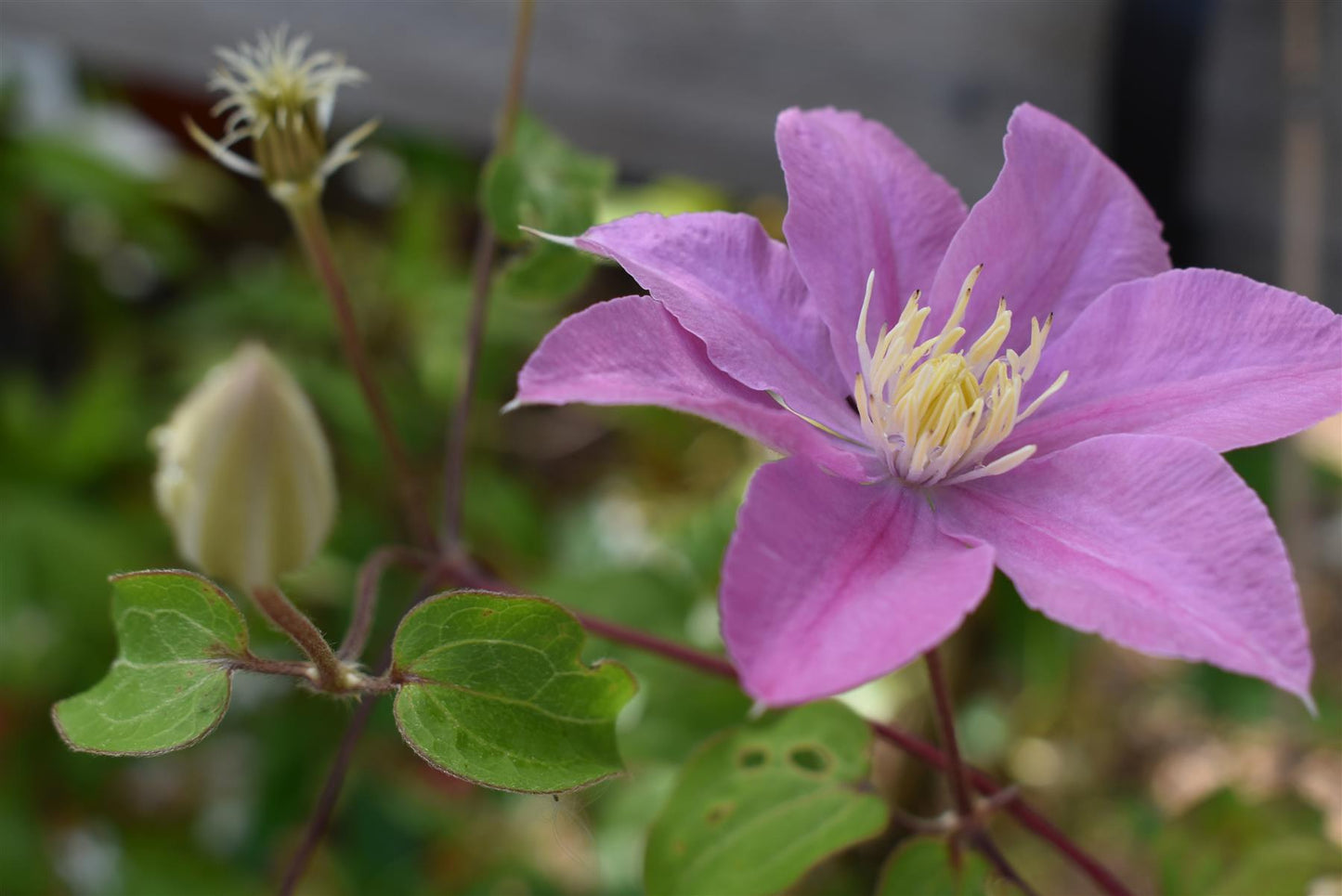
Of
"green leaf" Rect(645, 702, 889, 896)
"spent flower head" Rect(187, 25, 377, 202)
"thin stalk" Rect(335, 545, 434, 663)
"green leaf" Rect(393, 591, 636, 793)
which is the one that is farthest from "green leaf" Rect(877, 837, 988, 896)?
"spent flower head" Rect(187, 25, 377, 202)

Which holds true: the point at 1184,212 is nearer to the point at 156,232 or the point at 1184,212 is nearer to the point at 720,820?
the point at 720,820

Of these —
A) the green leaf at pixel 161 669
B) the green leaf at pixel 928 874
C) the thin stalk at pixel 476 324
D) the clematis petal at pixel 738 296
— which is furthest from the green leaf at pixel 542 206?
the green leaf at pixel 928 874

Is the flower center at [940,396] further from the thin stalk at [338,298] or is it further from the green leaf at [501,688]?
the thin stalk at [338,298]

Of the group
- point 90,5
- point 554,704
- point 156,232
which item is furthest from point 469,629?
point 156,232

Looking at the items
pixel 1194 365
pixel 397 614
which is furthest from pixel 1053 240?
pixel 397 614

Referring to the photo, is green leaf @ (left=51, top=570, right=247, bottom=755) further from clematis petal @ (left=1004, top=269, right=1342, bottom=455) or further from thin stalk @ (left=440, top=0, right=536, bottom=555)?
clematis petal @ (left=1004, top=269, right=1342, bottom=455)

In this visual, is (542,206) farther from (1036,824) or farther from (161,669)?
(1036,824)

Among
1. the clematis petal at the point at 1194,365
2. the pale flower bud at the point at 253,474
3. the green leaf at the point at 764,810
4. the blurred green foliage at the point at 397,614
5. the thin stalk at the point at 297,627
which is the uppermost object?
the clematis petal at the point at 1194,365
